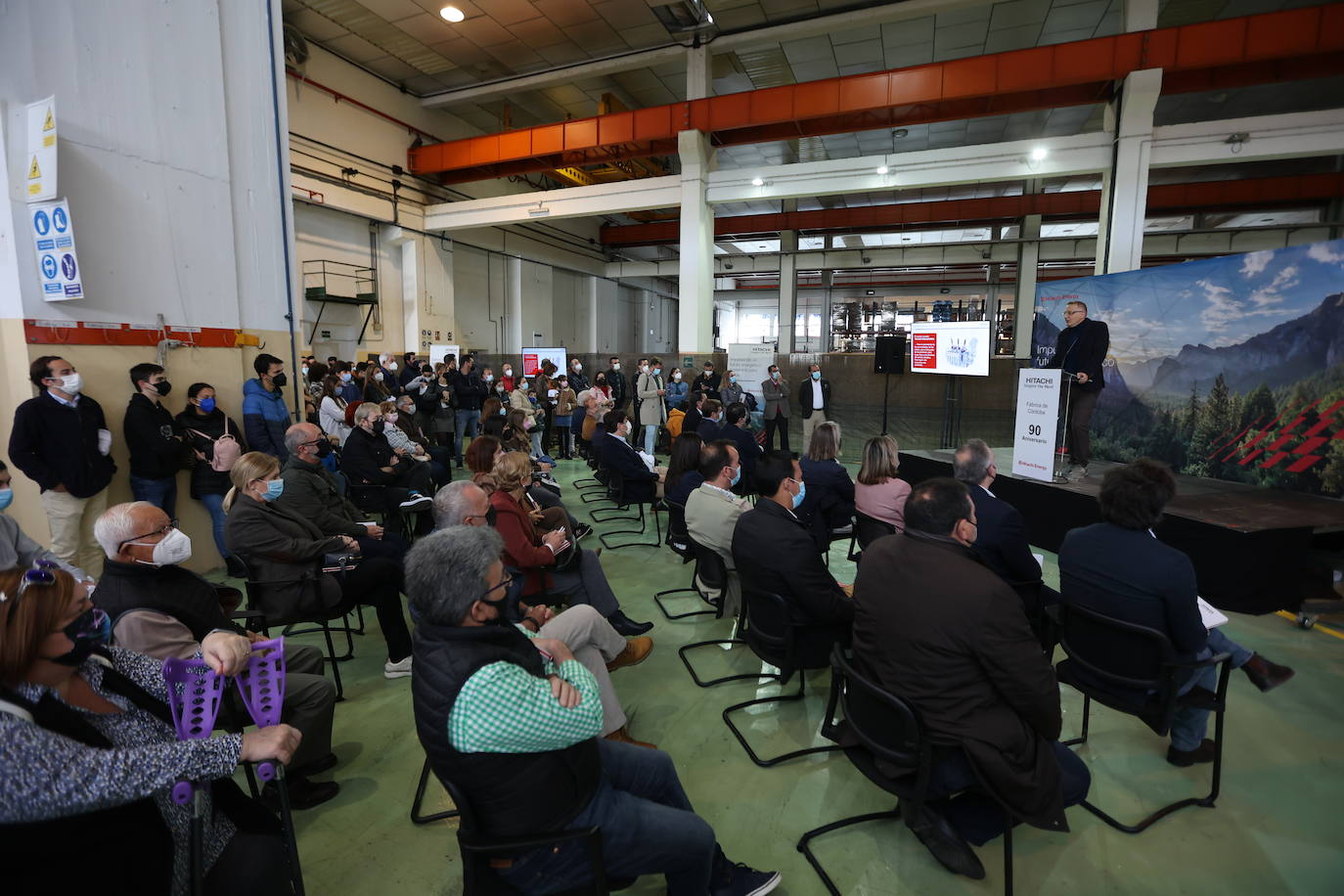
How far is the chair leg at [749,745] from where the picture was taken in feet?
7.72

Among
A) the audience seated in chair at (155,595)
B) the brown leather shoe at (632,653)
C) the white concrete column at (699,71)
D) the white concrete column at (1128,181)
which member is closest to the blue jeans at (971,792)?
the brown leather shoe at (632,653)

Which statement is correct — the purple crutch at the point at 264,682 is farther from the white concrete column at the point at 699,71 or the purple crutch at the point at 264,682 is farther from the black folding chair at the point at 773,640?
the white concrete column at the point at 699,71

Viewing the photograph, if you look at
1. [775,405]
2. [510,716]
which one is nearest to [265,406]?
[510,716]

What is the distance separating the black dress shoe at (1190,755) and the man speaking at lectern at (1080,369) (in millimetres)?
2983

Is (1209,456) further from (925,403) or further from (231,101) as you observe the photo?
(231,101)

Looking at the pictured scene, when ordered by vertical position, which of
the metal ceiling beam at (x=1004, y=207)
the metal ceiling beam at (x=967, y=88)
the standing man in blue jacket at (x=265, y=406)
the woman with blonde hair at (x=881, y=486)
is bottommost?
the woman with blonde hair at (x=881, y=486)

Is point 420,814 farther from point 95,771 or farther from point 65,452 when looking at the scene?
point 65,452

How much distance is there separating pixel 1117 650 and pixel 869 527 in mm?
1480

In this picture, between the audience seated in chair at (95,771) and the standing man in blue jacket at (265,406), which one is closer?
the audience seated in chair at (95,771)

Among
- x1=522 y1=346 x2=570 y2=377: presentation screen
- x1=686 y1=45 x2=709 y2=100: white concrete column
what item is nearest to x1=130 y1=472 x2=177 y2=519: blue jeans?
x1=522 y1=346 x2=570 y2=377: presentation screen

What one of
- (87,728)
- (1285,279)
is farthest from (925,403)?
(87,728)

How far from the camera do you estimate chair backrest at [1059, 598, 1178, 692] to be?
6.34 ft

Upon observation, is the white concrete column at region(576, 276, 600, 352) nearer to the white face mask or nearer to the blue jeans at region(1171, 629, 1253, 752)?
the white face mask

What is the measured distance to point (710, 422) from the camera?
598cm
